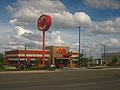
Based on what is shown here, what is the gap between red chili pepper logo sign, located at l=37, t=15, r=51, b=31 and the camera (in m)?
55.4

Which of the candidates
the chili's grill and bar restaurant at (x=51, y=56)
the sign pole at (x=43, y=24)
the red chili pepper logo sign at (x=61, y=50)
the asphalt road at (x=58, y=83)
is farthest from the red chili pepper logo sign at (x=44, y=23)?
the asphalt road at (x=58, y=83)

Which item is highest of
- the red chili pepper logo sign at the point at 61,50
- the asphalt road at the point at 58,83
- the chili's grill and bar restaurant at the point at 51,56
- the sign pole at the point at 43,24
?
the sign pole at the point at 43,24

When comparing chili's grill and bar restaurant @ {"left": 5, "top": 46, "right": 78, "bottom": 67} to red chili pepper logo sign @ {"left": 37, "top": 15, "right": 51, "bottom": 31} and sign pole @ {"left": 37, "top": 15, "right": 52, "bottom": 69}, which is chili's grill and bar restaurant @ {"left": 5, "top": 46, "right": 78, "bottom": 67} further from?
sign pole @ {"left": 37, "top": 15, "right": 52, "bottom": 69}

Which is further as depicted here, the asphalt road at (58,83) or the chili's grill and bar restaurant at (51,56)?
the chili's grill and bar restaurant at (51,56)

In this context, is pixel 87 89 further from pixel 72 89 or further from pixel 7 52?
pixel 7 52

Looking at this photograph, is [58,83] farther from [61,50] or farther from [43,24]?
[61,50]

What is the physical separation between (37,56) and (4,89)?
68239 mm

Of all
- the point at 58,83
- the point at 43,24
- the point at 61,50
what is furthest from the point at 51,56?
the point at 58,83

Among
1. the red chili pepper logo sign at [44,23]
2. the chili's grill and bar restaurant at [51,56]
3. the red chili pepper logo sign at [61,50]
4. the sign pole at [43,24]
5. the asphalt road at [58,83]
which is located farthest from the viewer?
the red chili pepper logo sign at [61,50]

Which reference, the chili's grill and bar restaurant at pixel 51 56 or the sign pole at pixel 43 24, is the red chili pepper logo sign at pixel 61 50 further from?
the sign pole at pixel 43 24

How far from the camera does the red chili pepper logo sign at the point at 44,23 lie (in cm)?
5538

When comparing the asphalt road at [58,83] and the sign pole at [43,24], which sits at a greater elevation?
the sign pole at [43,24]

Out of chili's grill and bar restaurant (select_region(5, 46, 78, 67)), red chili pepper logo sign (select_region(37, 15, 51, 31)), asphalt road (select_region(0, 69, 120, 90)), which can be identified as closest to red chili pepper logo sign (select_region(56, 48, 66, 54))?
chili's grill and bar restaurant (select_region(5, 46, 78, 67))

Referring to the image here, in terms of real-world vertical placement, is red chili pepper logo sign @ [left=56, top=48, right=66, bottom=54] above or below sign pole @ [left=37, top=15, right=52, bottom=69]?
below
